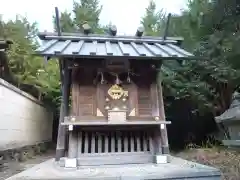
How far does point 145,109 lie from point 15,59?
9.43 metres

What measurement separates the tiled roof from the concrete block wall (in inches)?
180

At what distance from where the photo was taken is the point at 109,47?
4.59 m

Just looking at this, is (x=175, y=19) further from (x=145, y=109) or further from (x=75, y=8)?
(x=75, y=8)

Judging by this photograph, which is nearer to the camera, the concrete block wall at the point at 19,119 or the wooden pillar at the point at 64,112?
the wooden pillar at the point at 64,112

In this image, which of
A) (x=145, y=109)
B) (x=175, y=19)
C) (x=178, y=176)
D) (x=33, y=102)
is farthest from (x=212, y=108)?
(x=33, y=102)

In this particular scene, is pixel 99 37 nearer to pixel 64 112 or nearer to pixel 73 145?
pixel 64 112

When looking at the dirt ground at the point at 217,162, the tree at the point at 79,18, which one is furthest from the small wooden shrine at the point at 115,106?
the tree at the point at 79,18

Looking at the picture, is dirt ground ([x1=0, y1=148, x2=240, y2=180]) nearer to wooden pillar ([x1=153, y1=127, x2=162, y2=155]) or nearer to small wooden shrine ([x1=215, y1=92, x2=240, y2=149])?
wooden pillar ([x1=153, y1=127, x2=162, y2=155])

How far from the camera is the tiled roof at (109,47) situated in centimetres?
404

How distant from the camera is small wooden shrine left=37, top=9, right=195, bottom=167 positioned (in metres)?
4.30

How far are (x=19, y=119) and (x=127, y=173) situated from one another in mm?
7995

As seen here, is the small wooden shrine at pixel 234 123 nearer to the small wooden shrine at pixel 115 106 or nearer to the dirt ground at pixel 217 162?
the small wooden shrine at pixel 115 106

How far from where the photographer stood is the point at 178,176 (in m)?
3.74

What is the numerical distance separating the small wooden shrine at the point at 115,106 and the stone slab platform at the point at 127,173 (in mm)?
215
